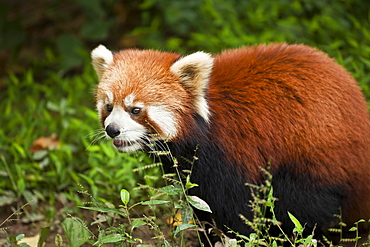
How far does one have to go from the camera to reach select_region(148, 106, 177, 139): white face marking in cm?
267

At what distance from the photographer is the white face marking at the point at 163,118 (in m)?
2.67

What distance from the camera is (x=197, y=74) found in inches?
107

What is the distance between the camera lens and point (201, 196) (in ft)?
9.43

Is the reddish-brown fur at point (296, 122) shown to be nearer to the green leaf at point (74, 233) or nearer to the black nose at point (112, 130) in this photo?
the black nose at point (112, 130)

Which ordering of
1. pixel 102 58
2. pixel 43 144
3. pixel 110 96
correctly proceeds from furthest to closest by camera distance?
pixel 43 144 → pixel 102 58 → pixel 110 96

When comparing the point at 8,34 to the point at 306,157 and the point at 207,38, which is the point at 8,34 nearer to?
the point at 207,38

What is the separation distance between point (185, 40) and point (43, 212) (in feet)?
10.2

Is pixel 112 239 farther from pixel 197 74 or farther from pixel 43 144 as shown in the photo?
pixel 43 144

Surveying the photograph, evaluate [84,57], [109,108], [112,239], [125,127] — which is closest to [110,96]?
[109,108]

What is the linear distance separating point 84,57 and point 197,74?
3175 mm

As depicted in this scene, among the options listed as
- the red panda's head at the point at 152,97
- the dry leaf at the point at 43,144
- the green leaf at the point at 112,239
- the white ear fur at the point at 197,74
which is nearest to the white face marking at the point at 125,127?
the red panda's head at the point at 152,97

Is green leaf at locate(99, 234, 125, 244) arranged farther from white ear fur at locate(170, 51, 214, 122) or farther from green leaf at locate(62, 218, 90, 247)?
white ear fur at locate(170, 51, 214, 122)

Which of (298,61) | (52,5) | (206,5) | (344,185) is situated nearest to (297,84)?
(298,61)

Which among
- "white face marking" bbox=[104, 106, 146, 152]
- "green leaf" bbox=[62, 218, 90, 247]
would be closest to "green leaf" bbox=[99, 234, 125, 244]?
"green leaf" bbox=[62, 218, 90, 247]
